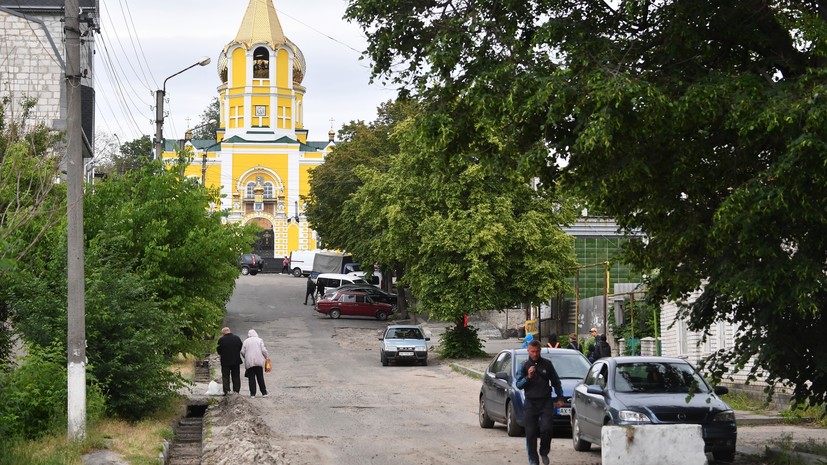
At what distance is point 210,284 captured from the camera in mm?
25484

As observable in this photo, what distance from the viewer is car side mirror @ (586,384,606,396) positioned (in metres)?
15.6

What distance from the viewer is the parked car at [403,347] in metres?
38.9

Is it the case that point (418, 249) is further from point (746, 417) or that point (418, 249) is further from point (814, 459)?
point (814, 459)

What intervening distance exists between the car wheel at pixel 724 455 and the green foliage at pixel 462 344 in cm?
2627

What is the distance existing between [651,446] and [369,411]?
11634mm

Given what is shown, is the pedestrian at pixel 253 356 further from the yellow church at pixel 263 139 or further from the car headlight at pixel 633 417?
the yellow church at pixel 263 139

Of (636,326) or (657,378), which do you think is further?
(636,326)

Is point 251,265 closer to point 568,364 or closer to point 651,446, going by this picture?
point 568,364

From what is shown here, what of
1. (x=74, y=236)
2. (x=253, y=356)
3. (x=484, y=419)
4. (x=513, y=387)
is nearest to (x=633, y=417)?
(x=513, y=387)

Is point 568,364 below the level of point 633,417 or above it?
above

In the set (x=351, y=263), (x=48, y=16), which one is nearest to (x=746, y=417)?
(x=48, y=16)

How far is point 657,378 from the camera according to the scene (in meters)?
15.8

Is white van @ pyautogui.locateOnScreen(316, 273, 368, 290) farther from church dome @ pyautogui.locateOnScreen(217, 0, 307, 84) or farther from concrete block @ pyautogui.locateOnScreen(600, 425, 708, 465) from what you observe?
concrete block @ pyautogui.locateOnScreen(600, 425, 708, 465)

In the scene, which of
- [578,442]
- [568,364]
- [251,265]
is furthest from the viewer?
[251,265]
